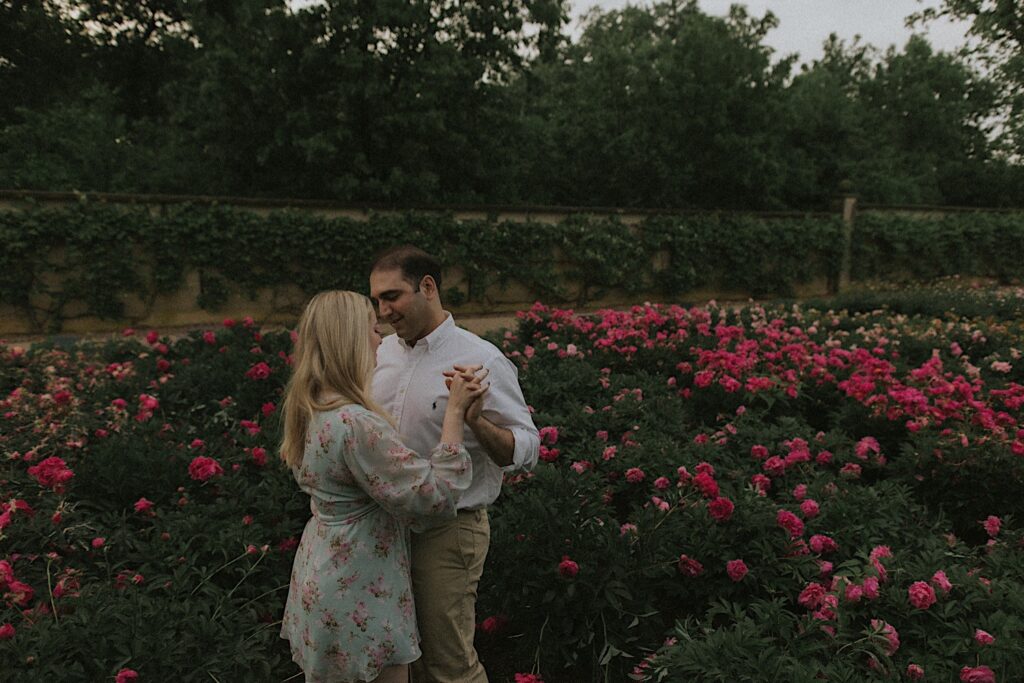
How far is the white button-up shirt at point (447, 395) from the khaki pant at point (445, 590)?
94mm

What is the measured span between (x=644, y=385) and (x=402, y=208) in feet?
26.0

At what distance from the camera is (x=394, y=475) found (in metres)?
1.77

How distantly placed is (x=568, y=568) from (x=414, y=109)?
36.5 ft

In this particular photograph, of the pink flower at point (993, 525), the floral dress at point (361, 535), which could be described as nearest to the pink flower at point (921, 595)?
the pink flower at point (993, 525)

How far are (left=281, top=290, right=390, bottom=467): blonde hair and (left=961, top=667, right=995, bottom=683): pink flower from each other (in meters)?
1.83

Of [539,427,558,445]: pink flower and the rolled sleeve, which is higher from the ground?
the rolled sleeve

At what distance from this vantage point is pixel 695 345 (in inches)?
224

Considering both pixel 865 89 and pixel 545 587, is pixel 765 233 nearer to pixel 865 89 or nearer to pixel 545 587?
pixel 545 587

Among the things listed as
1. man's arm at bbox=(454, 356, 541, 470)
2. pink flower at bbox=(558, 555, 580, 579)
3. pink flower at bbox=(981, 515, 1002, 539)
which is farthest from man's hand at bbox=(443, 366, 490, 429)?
pink flower at bbox=(981, 515, 1002, 539)

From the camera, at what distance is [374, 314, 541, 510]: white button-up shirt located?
2037mm

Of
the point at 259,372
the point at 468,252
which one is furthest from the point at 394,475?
the point at 468,252

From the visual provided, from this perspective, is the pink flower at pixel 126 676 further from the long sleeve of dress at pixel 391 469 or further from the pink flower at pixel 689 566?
the pink flower at pixel 689 566

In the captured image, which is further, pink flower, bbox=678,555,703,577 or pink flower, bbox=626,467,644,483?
pink flower, bbox=626,467,644,483

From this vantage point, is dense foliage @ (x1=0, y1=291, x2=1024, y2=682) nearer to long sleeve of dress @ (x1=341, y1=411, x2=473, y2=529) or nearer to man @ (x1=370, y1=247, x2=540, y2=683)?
man @ (x1=370, y1=247, x2=540, y2=683)
